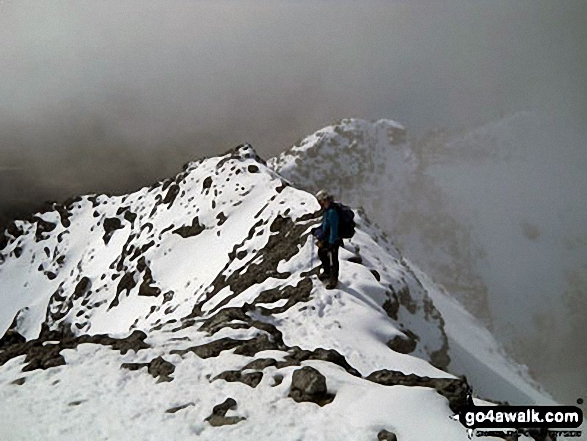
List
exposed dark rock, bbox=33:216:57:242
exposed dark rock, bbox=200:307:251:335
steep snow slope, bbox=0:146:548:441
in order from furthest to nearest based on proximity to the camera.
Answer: exposed dark rock, bbox=33:216:57:242, exposed dark rock, bbox=200:307:251:335, steep snow slope, bbox=0:146:548:441

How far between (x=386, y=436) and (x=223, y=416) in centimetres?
352

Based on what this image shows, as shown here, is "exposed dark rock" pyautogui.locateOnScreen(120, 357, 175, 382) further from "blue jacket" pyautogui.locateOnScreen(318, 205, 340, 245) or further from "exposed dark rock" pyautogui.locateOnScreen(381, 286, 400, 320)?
"exposed dark rock" pyautogui.locateOnScreen(381, 286, 400, 320)

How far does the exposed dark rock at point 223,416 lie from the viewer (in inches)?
366

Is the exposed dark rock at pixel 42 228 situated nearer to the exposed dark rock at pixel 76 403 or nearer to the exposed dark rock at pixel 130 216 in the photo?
the exposed dark rock at pixel 130 216

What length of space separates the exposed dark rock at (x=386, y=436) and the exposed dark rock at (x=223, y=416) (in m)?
2.92

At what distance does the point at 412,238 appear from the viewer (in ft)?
608

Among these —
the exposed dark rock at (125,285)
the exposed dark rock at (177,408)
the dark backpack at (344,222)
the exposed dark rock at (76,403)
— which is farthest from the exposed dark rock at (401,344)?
the exposed dark rock at (125,285)

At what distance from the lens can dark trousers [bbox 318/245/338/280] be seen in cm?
1862

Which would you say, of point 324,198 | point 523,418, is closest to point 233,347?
point 324,198

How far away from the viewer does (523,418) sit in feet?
30.3

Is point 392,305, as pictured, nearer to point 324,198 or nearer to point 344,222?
point 344,222

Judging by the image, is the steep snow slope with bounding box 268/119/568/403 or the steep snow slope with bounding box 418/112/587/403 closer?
the steep snow slope with bounding box 418/112/587/403

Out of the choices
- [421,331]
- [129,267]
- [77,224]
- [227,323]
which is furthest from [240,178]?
[77,224]

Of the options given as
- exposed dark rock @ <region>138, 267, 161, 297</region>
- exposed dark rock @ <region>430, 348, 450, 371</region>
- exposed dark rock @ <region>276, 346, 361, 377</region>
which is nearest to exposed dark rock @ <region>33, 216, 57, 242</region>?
exposed dark rock @ <region>138, 267, 161, 297</region>
